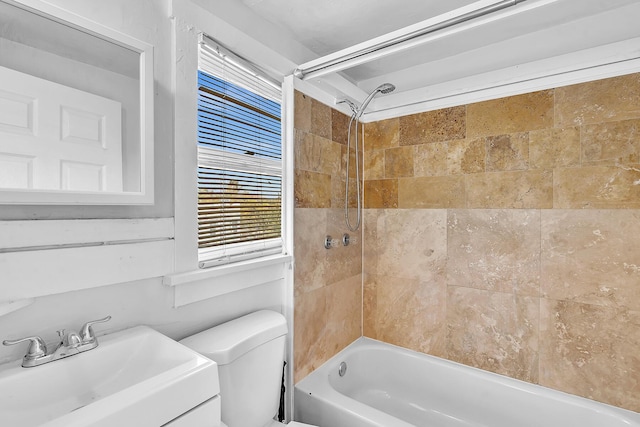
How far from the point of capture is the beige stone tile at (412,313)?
2.13 m

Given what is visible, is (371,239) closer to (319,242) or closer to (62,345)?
(319,242)

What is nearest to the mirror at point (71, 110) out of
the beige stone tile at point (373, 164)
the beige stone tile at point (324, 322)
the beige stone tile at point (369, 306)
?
the beige stone tile at point (324, 322)

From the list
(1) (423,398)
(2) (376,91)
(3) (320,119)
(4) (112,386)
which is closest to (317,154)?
(3) (320,119)

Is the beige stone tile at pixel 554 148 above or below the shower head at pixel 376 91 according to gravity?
below

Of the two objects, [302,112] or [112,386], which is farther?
[302,112]

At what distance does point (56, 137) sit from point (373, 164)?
188 centimetres

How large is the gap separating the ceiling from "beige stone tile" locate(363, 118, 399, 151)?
189 mm

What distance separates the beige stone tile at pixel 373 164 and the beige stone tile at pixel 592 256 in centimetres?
106

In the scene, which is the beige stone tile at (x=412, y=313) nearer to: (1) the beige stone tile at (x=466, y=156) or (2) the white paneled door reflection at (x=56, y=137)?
(1) the beige stone tile at (x=466, y=156)

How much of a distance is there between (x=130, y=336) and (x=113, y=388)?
157mm

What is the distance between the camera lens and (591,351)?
5.52ft

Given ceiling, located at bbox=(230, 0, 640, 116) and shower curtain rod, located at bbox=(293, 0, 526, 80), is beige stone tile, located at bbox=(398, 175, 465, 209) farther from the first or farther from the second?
shower curtain rod, located at bbox=(293, 0, 526, 80)

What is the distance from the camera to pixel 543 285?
180 centimetres

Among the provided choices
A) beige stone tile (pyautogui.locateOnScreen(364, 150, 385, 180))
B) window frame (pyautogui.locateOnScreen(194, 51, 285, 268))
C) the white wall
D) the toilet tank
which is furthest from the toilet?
beige stone tile (pyautogui.locateOnScreen(364, 150, 385, 180))
